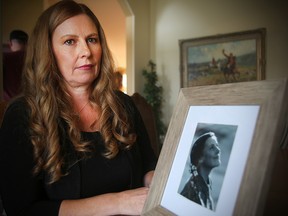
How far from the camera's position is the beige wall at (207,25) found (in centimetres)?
371

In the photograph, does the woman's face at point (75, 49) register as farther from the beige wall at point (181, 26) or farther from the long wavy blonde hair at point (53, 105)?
the beige wall at point (181, 26)

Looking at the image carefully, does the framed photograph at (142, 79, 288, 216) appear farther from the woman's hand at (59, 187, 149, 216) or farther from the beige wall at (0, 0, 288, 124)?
the beige wall at (0, 0, 288, 124)

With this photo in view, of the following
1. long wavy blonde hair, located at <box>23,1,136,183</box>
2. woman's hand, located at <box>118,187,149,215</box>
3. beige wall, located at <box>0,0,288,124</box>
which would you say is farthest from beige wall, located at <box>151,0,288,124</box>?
woman's hand, located at <box>118,187,149,215</box>

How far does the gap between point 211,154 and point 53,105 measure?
672 mm

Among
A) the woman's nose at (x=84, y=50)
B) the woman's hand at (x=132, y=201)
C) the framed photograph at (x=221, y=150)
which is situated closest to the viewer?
the framed photograph at (x=221, y=150)

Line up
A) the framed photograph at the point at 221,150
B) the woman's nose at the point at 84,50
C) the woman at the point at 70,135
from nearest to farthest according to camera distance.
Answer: the framed photograph at the point at 221,150 → the woman at the point at 70,135 → the woman's nose at the point at 84,50

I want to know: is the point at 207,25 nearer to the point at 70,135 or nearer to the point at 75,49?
the point at 75,49

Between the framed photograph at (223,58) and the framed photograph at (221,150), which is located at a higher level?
the framed photograph at (223,58)

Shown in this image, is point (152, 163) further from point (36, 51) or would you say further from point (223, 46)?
point (223, 46)

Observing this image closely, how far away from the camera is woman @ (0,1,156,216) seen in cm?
79

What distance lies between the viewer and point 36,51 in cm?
99

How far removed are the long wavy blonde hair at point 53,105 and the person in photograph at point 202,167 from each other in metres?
0.48

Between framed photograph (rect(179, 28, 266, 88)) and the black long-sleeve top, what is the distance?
339cm

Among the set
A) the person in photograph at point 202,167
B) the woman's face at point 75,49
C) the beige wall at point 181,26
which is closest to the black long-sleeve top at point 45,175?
the woman's face at point 75,49
